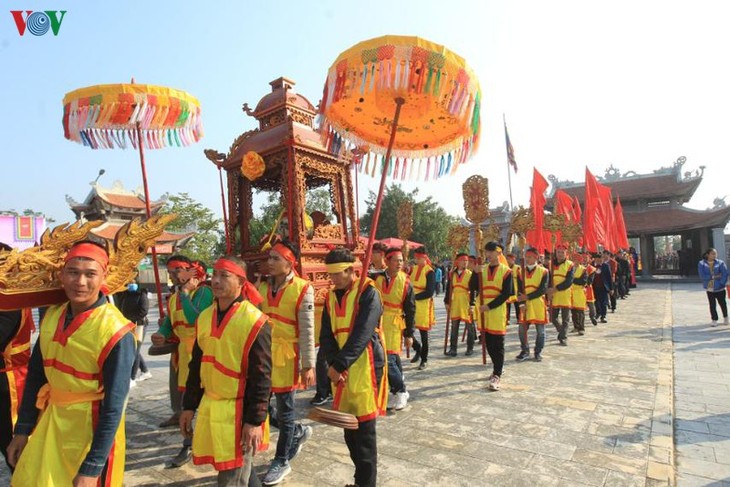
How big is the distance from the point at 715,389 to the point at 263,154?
6.63 metres

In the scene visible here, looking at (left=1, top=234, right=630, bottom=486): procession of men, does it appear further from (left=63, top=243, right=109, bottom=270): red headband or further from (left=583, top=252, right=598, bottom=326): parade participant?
(left=583, top=252, right=598, bottom=326): parade participant

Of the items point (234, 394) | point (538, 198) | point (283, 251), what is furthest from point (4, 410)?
point (538, 198)

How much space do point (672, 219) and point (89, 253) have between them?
3171cm

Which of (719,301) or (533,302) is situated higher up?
(533,302)

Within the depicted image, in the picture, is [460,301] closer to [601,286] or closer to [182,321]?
[182,321]

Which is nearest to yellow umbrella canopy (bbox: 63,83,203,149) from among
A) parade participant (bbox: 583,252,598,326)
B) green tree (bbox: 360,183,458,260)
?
parade participant (bbox: 583,252,598,326)

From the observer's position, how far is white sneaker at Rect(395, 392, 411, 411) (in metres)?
4.77

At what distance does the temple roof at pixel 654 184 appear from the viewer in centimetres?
2753

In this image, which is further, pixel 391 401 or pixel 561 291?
pixel 561 291

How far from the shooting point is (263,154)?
6.34 metres

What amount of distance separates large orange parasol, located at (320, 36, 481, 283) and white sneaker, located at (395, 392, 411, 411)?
2263mm

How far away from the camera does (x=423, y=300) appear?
718 centimetres

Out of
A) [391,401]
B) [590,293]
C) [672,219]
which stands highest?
[672,219]

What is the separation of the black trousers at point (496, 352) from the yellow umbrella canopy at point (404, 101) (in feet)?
8.31
